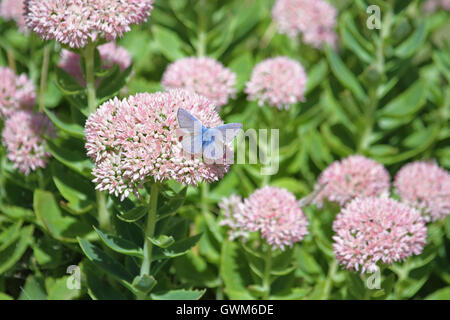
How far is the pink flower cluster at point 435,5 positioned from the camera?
272 cm

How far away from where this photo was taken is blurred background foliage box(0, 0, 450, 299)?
5.77 ft

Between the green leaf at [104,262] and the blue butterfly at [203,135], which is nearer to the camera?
the blue butterfly at [203,135]

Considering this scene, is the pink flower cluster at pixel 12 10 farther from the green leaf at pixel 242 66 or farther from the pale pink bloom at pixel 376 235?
the pale pink bloom at pixel 376 235

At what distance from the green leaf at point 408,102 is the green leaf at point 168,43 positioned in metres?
0.95

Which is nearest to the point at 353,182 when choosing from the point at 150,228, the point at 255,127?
the point at 255,127

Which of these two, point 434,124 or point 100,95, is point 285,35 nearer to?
point 434,124

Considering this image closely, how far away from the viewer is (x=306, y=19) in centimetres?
243

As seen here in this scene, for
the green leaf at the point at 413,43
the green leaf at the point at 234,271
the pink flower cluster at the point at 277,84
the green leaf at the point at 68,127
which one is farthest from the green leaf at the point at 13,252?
the green leaf at the point at 413,43

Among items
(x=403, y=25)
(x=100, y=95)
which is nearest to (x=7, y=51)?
(x=100, y=95)

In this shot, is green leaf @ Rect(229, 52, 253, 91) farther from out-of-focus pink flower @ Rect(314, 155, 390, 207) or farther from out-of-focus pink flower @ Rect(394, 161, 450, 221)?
out-of-focus pink flower @ Rect(394, 161, 450, 221)

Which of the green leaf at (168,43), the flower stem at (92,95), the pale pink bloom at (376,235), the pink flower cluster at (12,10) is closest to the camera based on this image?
the pale pink bloom at (376,235)

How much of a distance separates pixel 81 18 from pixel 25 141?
1.75 feet

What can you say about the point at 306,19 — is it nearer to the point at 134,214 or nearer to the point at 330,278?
the point at 330,278

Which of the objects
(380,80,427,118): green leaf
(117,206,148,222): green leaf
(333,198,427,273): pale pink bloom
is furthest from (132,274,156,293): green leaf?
(380,80,427,118): green leaf
